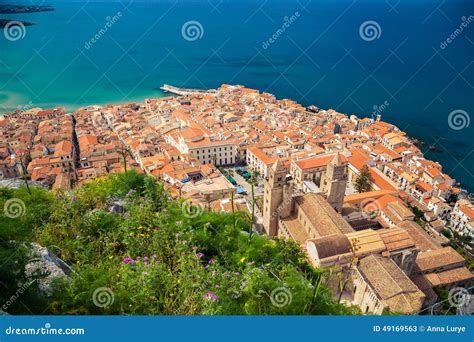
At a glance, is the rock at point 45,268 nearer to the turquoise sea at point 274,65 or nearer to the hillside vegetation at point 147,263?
the hillside vegetation at point 147,263

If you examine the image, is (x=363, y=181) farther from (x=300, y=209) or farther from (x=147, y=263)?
(x=147, y=263)

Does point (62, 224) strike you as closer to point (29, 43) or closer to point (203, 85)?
point (203, 85)

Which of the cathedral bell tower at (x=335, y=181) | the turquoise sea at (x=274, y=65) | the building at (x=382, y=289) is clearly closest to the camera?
the building at (x=382, y=289)

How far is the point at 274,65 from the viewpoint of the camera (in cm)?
5869

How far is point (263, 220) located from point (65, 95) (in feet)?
122

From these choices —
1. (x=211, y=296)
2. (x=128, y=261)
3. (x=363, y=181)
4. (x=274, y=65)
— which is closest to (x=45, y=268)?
(x=128, y=261)

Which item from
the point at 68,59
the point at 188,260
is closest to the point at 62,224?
the point at 188,260

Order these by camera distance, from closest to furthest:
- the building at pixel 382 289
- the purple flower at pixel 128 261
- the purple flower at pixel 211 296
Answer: the purple flower at pixel 211 296 < the purple flower at pixel 128 261 < the building at pixel 382 289

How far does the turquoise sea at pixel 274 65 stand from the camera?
127 feet

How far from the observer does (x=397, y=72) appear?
172 ft

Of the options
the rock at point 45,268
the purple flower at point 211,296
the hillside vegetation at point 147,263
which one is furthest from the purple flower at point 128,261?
the purple flower at point 211,296

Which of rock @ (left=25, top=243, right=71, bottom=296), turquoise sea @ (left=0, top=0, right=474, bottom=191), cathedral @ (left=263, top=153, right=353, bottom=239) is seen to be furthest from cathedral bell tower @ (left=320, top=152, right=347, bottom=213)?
turquoise sea @ (left=0, top=0, right=474, bottom=191)

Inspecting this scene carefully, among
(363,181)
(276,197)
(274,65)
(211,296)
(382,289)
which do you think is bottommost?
(276,197)

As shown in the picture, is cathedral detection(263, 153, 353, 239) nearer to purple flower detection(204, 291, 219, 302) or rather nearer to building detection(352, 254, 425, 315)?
building detection(352, 254, 425, 315)
